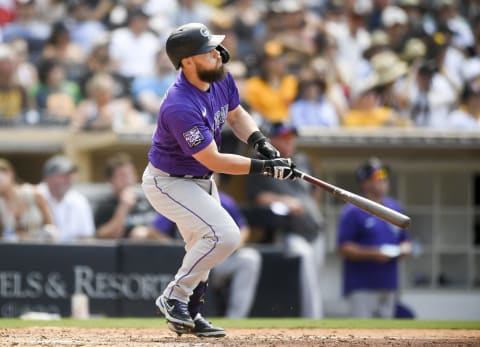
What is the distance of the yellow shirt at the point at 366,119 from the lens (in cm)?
1254

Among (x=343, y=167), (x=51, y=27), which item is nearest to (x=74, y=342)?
(x=343, y=167)

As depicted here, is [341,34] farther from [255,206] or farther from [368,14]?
[255,206]

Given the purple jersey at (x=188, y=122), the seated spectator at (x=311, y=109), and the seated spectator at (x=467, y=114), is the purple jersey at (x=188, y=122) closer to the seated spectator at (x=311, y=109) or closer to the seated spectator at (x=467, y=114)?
the seated spectator at (x=311, y=109)

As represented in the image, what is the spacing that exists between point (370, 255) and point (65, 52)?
16.1ft

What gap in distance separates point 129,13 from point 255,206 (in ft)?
13.5

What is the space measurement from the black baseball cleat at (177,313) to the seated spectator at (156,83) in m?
6.00

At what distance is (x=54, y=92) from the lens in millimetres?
12281

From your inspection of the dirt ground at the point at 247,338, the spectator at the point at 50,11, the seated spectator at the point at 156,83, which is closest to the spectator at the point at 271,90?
the seated spectator at the point at 156,83

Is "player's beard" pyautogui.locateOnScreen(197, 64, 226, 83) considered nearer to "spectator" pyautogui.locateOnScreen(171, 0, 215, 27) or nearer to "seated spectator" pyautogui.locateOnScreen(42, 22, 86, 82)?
"seated spectator" pyautogui.locateOnScreen(42, 22, 86, 82)

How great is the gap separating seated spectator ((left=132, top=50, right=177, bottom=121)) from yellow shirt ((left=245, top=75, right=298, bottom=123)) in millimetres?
950

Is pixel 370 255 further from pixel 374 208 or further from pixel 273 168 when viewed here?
pixel 273 168

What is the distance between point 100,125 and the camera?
1159cm

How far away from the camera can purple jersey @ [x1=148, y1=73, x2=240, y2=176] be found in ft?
20.6

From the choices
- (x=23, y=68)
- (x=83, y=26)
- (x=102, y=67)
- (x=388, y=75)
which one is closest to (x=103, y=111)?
(x=102, y=67)
